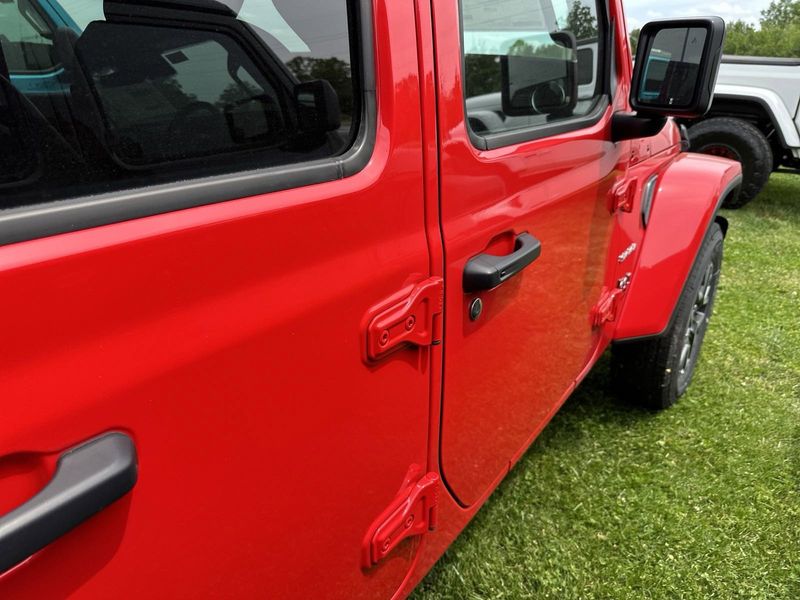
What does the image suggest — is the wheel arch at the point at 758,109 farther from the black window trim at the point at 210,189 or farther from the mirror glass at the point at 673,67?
the black window trim at the point at 210,189

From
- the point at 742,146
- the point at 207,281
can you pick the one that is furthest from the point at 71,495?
the point at 742,146

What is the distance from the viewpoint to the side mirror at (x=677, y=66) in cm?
167

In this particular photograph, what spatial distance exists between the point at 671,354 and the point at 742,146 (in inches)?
181

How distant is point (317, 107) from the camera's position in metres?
0.94

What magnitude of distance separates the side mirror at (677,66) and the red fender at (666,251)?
719mm

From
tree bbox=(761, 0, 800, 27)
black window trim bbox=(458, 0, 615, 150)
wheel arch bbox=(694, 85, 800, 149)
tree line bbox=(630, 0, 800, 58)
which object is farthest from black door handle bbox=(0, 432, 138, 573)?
tree bbox=(761, 0, 800, 27)

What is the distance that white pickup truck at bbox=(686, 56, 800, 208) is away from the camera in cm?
607

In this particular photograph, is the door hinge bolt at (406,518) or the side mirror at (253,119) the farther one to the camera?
the door hinge bolt at (406,518)

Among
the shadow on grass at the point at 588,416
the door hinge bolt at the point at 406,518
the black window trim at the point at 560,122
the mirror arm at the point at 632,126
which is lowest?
the shadow on grass at the point at 588,416

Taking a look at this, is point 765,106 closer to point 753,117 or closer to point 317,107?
point 753,117

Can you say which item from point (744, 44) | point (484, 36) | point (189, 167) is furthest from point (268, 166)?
point (744, 44)

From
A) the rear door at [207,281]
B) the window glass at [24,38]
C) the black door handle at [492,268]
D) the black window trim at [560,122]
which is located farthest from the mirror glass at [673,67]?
the window glass at [24,38]

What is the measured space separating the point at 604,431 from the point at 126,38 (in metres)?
2.54

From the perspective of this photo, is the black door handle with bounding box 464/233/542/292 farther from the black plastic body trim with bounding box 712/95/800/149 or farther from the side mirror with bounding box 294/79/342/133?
the black plastic body trim with bounding box 712/95/800/149
